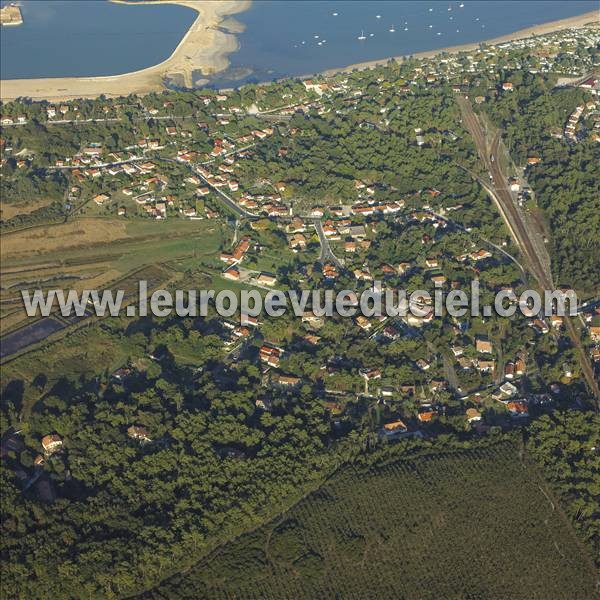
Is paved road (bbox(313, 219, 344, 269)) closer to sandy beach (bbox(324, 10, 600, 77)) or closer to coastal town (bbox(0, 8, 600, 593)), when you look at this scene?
coastal town (bbox(0, 8, 600, 593))

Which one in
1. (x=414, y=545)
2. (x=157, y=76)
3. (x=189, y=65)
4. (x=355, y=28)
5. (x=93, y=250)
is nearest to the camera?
(x=414, y=545)

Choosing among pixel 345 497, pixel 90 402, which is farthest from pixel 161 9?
pixel 345 497

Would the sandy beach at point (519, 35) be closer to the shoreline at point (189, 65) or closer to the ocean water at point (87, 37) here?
the shoreline at point (189, 65)

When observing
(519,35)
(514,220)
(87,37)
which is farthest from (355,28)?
(514,220)

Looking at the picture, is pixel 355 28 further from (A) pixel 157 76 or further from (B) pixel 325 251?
(B) pixel 325 251

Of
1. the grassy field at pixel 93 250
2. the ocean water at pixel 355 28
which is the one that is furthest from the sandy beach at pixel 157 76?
the grassy field at pixel 93 250

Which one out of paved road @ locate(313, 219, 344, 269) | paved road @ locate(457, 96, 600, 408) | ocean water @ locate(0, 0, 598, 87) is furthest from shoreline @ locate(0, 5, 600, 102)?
paved road @ locate(313, 219, 344, 269)

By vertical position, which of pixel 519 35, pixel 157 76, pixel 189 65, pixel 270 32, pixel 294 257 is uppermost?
pixel 270 32
